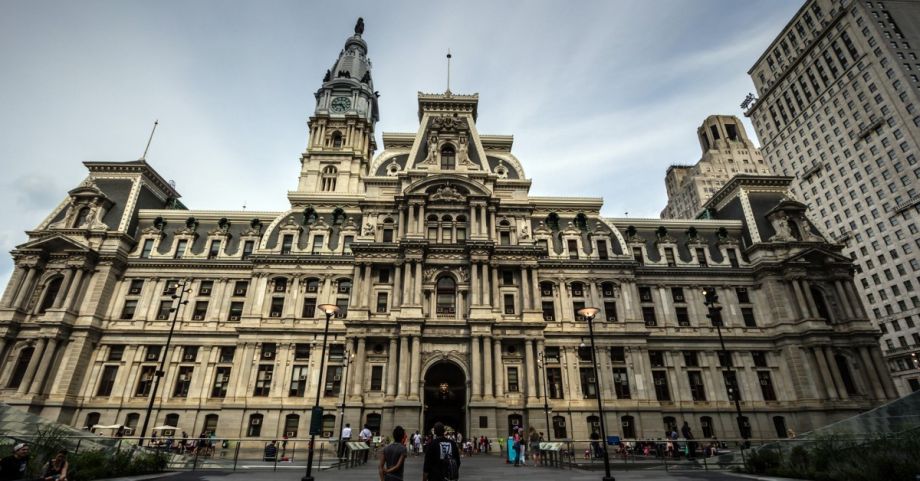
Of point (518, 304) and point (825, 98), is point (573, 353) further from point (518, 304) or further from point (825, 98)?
point (825, 98)

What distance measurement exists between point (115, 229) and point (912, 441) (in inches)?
2383

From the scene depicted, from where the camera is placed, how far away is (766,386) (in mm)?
43469

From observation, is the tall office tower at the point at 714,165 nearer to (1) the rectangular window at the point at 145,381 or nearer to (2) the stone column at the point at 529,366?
(2) the stone column at the point at 529,366

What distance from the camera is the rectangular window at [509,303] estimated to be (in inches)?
1662

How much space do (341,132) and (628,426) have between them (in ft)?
238

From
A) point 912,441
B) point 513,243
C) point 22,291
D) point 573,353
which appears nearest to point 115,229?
point 22,291

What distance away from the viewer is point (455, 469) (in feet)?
31.7

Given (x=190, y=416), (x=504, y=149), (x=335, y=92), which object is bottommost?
(x=190, y=416)

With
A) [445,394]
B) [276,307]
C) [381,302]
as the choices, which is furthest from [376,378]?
[276,307]

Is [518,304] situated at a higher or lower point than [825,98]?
lower

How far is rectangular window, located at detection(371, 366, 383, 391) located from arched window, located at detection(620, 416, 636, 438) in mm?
21244

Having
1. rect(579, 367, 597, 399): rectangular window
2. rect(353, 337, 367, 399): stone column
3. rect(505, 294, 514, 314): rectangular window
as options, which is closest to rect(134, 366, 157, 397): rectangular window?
rect(353, 337, 367, 399): stone column

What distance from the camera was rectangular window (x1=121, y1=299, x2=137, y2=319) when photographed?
146 feet

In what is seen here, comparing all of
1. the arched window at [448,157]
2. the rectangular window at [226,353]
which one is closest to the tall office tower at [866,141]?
the arched window at [448,157]
